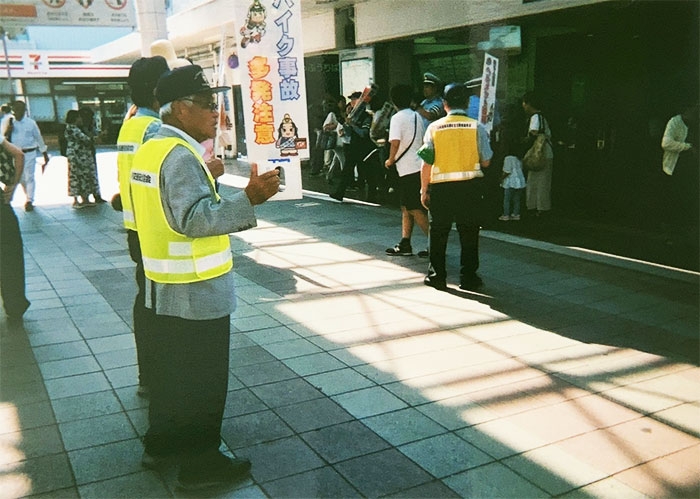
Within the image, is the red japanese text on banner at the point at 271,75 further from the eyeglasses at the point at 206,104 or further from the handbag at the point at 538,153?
the handbag at the point at 538,153

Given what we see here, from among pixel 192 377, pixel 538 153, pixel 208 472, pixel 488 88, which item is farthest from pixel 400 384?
pixel 488 88

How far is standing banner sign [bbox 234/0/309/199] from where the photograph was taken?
532 centimetres

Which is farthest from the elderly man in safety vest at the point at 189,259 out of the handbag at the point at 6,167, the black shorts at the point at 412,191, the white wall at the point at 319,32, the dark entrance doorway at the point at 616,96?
the white wall at the point at 319,32

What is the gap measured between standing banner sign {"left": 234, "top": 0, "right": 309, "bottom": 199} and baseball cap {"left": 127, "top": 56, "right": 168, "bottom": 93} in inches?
69.7

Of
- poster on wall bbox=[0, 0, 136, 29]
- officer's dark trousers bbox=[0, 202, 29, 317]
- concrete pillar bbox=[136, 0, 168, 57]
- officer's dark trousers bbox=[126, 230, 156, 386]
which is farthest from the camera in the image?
poster on wall bbox=[0, 0, 136, 29]

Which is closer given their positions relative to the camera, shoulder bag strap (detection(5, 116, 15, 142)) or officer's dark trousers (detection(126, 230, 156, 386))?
officer's dark trousers (detection(126, 230, 156, 386))

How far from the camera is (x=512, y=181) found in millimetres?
8680

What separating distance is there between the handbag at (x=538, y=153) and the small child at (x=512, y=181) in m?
0.13

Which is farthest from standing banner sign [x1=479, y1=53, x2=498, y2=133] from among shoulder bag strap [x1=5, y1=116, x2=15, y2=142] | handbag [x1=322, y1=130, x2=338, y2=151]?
shoulder bag strap [x1=5, y1=116, x2=15, y2=142]

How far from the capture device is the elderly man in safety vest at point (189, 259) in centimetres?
243

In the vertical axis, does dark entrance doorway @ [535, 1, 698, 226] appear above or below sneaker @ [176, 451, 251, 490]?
above

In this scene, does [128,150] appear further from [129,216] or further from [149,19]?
[149,19]

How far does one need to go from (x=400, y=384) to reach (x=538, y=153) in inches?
225

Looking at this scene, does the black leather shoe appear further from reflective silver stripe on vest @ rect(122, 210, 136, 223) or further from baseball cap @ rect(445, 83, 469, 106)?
reflective silver stripe on vest @ rect(122, 210, 136, 223)
